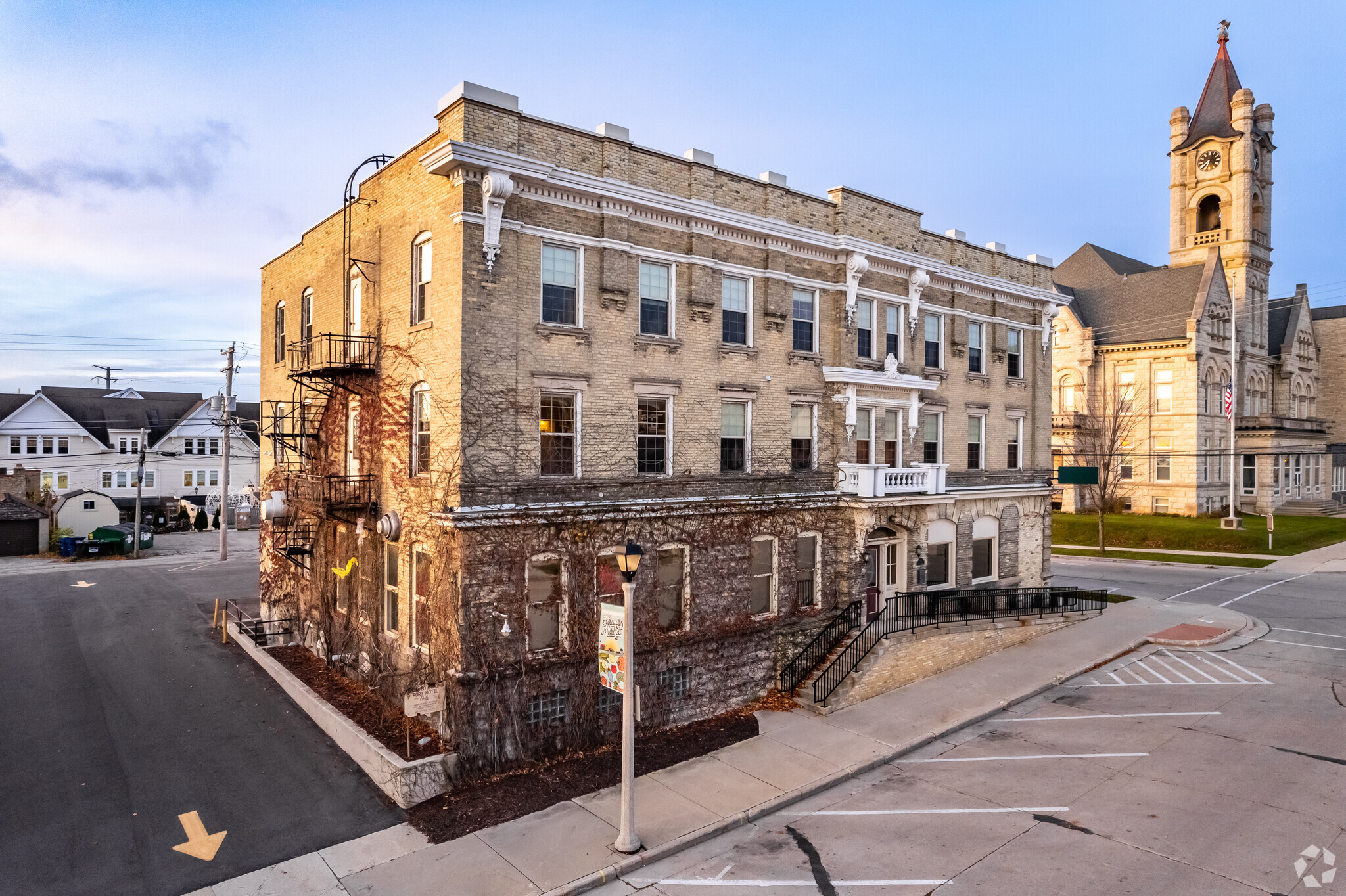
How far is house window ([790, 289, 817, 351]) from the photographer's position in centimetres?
2064

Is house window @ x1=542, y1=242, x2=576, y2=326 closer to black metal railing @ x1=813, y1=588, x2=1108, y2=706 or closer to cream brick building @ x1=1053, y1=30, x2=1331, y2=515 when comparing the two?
black metal railing @ x1=813, y1=588, x2=1108, y2=706

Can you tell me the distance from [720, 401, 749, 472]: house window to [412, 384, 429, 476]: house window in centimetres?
710

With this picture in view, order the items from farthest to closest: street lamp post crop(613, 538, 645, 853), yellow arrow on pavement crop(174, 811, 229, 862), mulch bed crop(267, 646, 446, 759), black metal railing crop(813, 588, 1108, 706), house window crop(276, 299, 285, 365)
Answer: house window crop(276, 299, 285, 365), black metal railing crop(813, 588, 1108, 706), mulch bed crop(267, 646, 446, 759), yellow arrow on pavement crop(174, 811, 229, 862), street lamp post crop(613, 538, 645, 853)

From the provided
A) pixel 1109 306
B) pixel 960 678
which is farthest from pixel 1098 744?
pixel 1109 306

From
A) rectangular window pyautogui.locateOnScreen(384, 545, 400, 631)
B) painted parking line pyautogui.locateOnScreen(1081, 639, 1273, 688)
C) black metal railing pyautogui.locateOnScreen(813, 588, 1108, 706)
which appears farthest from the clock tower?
rectangular window pyautogui.locateOnScreen(384, 545, 400, 631)

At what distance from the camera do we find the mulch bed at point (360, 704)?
14898 millimetres

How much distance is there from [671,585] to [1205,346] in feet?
176

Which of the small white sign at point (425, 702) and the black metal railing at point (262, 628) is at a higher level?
A: the small white sign at point (425, 702)

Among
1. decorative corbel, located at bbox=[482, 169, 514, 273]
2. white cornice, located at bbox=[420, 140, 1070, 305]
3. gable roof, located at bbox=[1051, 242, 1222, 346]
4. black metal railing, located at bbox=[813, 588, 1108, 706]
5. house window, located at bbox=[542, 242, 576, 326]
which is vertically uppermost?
gable roof, located at bbox=[1051, 242, 1222, 346]

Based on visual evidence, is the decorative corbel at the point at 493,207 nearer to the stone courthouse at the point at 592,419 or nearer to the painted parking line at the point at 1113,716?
the stone courthouse at the point at 592,419

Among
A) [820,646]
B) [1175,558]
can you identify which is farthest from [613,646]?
[1175,558]

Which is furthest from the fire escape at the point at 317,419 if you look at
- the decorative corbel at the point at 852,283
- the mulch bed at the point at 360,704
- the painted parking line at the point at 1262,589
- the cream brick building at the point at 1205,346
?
the cream brick building at the point at 1205,346

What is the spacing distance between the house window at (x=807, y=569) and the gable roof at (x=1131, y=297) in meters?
47.0

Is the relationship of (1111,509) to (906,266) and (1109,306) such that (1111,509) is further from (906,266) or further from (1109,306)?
(906,266)
